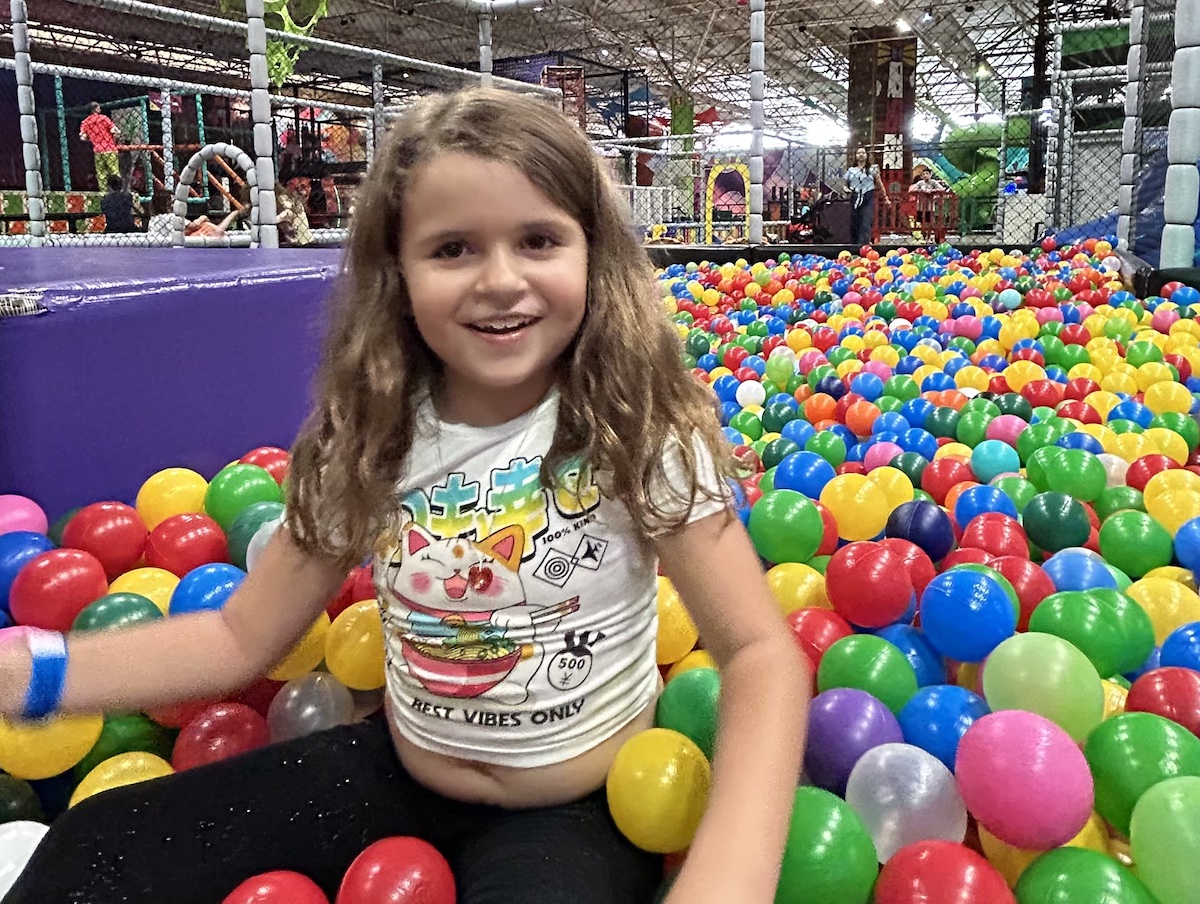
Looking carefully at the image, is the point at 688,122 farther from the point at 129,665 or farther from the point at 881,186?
the point at 129,665

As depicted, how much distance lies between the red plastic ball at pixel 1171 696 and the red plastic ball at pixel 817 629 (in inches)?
14.7

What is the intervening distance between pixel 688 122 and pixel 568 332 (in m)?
19.1

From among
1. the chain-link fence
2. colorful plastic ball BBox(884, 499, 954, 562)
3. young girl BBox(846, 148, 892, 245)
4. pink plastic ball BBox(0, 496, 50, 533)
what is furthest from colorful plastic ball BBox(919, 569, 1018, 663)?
young girl BBox(846, 148, 892, 245)

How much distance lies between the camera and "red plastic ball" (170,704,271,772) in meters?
1.24

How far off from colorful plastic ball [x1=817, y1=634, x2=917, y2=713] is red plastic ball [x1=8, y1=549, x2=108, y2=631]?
1.09 meters

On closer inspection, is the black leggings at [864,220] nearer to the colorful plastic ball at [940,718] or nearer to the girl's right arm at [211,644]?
the colorful plastic ball at [940,718]

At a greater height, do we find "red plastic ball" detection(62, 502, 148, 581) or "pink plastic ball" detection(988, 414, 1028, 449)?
"pink plastic ball" detection(988, 414, 1028, 449)

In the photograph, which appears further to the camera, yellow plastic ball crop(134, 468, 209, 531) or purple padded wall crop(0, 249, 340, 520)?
yellow plastic ball crop(134, 468, 209, 531)

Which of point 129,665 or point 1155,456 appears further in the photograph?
point 1155,456

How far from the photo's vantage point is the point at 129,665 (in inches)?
42.5

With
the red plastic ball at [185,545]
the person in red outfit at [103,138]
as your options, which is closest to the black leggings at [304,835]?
the red plastic ball at [185,545]

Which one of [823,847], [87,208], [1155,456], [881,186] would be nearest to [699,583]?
[823,847]

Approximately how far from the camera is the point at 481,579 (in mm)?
1018

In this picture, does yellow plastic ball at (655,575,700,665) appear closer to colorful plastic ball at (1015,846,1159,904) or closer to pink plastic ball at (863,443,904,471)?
colorful plastic ball at (1015,846,1159,904)
